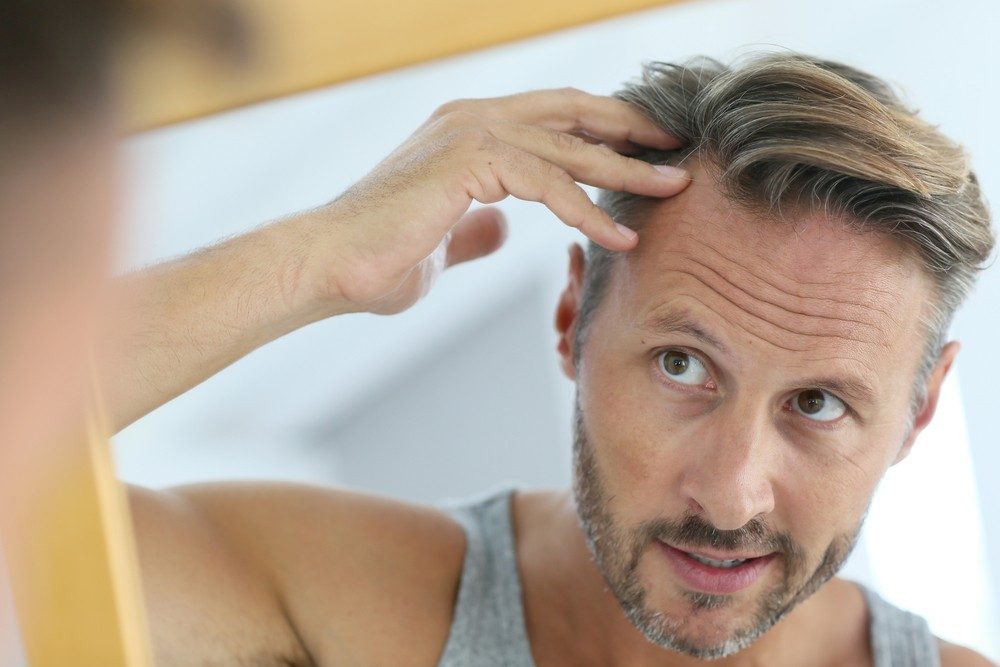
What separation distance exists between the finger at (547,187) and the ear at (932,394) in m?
0.48

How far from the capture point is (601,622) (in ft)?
4.84

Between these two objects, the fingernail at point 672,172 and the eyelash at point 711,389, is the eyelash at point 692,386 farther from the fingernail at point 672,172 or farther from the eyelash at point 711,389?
the fingernail at point 672,172

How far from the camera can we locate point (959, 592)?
2.28 metres

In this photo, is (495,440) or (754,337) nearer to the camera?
(754,337)

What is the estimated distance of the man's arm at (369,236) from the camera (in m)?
1.09

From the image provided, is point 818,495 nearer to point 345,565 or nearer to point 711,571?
point 711,571

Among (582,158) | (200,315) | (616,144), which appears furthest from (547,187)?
(200,315)

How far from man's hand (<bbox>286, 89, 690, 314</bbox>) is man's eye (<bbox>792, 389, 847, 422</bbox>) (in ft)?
0.86

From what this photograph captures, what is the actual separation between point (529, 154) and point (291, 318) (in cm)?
31

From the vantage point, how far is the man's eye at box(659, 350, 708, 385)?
1.22 metres

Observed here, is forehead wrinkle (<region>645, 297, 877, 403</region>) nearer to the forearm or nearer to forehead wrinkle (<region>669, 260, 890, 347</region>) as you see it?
forehead wrinkle (<region>669, 260, 890, 347</region>)

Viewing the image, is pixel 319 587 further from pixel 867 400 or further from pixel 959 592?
pixel 959 592

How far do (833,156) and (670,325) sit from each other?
254mm

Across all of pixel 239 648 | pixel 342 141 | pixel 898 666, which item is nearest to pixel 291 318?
pixel 239 648
